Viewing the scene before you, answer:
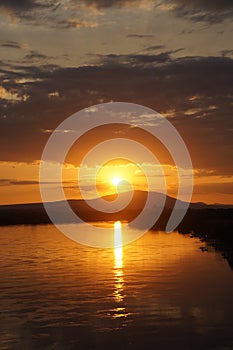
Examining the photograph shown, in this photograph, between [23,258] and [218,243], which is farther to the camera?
[218,243]

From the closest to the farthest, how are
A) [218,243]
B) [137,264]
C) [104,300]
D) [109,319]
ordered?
1. [109,319]
2. [104,300]
3. [137,264]
4. [218,243]

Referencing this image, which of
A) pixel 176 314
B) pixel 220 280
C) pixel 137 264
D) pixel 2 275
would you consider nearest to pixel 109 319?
pixel 176 314

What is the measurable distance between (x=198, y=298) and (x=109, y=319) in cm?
650

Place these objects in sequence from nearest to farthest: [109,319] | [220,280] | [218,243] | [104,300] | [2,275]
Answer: [109,319], [104,300], [220,280], [2,275], [218,243]

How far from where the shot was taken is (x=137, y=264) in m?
45.2

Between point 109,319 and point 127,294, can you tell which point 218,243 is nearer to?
point 127,294

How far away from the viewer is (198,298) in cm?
2905

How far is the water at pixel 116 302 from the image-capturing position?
2100cm

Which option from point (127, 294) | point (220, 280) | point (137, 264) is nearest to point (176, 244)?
point (137, 264)

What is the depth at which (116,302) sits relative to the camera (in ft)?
92.5

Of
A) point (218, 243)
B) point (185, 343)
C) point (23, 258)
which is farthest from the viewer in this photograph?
point (218, 243)

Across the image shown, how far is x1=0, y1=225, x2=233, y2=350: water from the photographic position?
68.9ft

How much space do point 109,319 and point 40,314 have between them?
3436mm

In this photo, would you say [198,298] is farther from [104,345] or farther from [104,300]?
[104,345]
